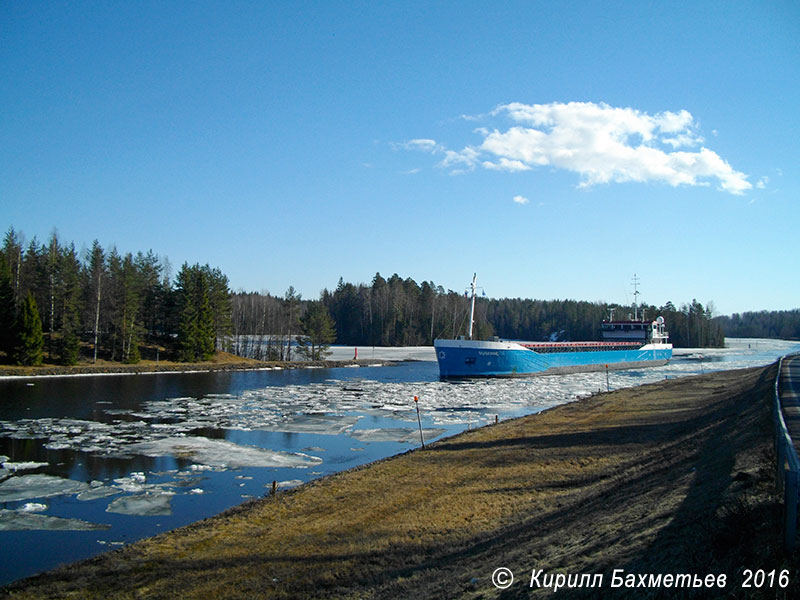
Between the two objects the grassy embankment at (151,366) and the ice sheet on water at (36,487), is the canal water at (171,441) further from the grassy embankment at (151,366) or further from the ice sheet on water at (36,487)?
the grassy embankment at (151,366)

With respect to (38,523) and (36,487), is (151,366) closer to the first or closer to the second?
(36,487)

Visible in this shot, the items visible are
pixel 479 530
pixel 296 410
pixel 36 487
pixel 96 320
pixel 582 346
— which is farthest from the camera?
pixel 582 346

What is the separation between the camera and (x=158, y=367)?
53812 mm

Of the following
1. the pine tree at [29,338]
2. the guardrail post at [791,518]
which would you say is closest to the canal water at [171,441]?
the pine tree at [29,338]

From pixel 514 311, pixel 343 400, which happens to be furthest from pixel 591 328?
pixel 343 400

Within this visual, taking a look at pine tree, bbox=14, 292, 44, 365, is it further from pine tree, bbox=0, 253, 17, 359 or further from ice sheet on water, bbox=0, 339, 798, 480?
ice sheet on water, bbox=0, 339, 798, 480

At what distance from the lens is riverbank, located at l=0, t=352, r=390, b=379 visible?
147 feet

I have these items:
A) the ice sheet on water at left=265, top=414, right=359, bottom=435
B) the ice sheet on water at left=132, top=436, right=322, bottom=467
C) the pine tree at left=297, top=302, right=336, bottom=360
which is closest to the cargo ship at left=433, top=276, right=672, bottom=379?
the pine tree at left=297, top=302, right=336, bottom=360

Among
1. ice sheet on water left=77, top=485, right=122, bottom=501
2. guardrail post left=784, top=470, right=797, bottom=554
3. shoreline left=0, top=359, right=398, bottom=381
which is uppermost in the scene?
guardrail post left=784, top=470, right=797, bottom=554

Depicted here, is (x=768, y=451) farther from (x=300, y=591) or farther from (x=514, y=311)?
(x=514, y=311)

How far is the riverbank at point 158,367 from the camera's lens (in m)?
44.9

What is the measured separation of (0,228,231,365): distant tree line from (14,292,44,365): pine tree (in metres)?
0.07

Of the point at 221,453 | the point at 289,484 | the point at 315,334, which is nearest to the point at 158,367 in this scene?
the point at 315,334

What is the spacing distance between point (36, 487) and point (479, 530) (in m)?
12.7
